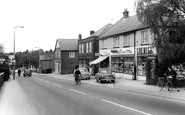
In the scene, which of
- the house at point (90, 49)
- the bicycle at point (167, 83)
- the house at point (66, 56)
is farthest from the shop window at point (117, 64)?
the house at point (66, 56)

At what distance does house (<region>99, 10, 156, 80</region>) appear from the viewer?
87.9 ft

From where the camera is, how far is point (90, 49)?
45.9m

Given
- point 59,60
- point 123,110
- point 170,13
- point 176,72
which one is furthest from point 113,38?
point 59,60

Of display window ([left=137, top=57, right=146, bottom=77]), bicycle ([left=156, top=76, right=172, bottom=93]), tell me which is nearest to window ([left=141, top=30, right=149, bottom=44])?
display window ([left=137, top=57, right=146, bottom=77])

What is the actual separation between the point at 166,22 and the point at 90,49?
29239mm

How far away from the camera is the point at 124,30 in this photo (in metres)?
32.1

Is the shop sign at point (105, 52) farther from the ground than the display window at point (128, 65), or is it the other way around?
the shop sign at point (105, 52)

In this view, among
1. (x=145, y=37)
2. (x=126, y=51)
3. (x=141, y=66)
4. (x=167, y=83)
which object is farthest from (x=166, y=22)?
(x=126, y=51)

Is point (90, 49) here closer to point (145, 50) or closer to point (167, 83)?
point (145, 50)

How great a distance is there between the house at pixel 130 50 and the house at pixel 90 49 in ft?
16.9

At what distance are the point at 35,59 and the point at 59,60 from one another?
65.6 meters

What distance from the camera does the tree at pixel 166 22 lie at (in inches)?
656

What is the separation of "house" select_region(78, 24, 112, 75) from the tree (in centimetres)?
2539

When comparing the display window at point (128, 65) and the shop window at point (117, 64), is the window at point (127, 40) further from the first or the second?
the shop window at point (117, 64)
